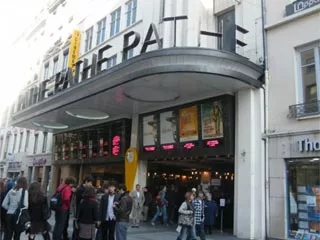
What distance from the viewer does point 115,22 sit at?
76.6ft

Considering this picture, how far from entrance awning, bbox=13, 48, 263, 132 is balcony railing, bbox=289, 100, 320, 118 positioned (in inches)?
64.2

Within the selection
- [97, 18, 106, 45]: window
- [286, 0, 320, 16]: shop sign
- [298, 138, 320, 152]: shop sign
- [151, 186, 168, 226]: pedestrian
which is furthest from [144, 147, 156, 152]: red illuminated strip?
[97, 18, 106, 45]: window

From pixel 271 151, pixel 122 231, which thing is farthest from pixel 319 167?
pixel 122 231

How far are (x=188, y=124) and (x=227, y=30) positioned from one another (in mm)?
4230

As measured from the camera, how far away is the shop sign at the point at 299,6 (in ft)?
43.1

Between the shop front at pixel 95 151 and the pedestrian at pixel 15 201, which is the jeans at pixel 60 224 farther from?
the shop front at pixel 95 151

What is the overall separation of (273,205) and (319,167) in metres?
2.02

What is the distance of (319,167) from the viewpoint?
12328 millimetres

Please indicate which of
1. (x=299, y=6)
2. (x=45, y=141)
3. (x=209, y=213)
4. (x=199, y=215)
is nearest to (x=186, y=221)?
(x=199, y=215)

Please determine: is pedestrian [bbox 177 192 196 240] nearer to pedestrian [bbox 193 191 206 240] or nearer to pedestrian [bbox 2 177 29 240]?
pedestrian [bbox 193 191 206 240]

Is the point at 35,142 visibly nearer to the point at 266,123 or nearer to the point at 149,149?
the point at 149,149

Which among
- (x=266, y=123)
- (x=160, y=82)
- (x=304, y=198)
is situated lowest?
(x=304, y=198)

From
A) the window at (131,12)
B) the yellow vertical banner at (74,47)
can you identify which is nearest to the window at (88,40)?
the yellow vertical banner at (74,47)

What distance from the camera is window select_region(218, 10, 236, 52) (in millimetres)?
15805
